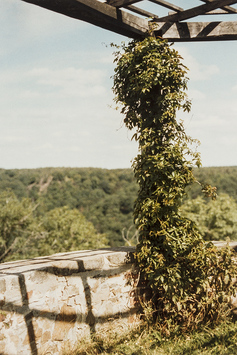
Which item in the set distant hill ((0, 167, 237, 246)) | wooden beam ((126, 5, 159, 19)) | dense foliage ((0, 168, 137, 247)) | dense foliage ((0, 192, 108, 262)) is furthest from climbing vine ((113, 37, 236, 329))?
distant hill ((0, 167, 237, 246))

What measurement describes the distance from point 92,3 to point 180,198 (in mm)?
2600

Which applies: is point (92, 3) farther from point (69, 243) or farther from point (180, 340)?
point (69, 243)

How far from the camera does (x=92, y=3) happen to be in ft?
11.6

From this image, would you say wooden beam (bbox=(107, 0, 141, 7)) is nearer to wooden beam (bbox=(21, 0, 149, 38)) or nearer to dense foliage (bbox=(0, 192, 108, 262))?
wooden beam (bbox=(21, 0, 149, 38))

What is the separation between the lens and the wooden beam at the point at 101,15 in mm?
3392

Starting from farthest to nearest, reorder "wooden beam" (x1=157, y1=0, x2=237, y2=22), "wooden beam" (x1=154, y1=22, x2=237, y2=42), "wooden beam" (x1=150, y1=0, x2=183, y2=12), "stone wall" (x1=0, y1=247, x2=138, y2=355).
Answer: "wooden beam" (x1=154, y1=22, x2=237, y2=42) → "wooden beam" (x1=150, y1=0, x2=183, y2=12) → "wooden beam" (x1=157, y1=0, x2=237, y2=22) → "stone wall" (x1=0, y1=247, x2=138, y2=355)

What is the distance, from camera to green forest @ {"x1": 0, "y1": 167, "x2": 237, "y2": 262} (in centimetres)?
1841

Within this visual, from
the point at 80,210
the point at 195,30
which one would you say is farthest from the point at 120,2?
the point at 80,210

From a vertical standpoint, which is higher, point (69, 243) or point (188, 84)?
point (188, 84)

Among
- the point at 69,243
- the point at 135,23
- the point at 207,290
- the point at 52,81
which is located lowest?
the point at 69,243

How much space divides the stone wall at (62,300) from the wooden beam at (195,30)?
3073mm

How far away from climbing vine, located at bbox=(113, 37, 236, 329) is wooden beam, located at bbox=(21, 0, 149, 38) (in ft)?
0.77

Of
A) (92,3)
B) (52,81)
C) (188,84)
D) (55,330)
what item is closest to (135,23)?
(92,3)

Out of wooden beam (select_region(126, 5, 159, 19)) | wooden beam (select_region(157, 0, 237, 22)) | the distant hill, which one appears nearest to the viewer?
wooden beam (select_region(157, 0, 237, 22))
